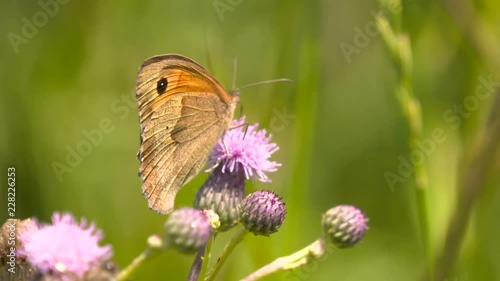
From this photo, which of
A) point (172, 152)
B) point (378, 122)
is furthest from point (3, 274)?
point (378, 122)

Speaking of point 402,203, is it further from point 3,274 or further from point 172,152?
point 3,274

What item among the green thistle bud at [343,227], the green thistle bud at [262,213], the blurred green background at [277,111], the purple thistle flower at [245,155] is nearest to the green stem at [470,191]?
the green thistle bud at [343,227]

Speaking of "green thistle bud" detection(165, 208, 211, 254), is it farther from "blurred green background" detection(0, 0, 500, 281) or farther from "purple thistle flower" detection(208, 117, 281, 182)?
"blurred green background" detection(0, 0, 500, 281)

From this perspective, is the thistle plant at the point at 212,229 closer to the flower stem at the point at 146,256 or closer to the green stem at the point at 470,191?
the flower stem at the point at 146,256

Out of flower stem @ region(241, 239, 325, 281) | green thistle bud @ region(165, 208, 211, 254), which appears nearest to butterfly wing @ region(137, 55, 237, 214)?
flower stem @ region(241, 239, 325, 281)

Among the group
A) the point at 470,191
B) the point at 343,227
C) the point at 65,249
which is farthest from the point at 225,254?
the point at 470,191

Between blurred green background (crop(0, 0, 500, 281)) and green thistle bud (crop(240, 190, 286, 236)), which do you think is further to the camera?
blurred green background (crop(0, 0, 500, 281))
